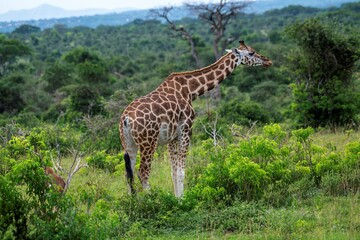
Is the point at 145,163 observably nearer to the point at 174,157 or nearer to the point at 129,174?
the point at 129,174

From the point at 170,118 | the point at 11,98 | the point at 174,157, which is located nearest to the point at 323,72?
the point at 174,157

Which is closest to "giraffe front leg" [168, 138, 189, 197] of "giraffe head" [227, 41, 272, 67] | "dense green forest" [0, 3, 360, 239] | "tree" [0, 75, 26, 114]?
"dense green forest" [0, 3, 360, 239]

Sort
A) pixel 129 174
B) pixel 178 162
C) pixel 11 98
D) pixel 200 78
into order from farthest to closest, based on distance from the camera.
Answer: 1. pixel 11 98
2. pixel 200 78
3. pixel 178 162
4. pixel 129 174

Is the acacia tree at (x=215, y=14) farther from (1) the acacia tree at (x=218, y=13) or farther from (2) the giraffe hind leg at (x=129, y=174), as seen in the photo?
(2) the giraffe hind leg at (x=129, y=174)

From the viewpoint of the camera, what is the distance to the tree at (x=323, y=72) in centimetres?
1319

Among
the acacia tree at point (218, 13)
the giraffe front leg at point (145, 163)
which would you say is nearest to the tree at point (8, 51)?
the acacia tree at point (218, 13)

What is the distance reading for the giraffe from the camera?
7191 mm

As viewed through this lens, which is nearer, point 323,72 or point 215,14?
point 323,72

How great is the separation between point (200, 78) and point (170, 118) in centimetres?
102

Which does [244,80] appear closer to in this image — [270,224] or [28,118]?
[28,118]

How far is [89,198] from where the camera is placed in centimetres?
543

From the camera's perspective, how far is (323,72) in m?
13.5

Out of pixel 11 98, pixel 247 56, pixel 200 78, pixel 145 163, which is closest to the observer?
pixel 145 163

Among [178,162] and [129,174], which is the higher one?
[129,174]
